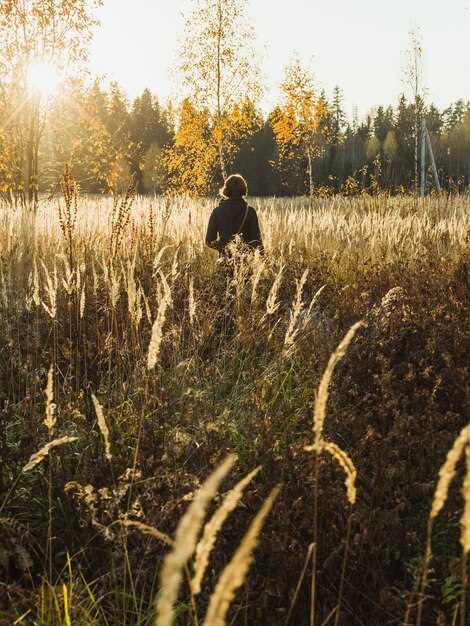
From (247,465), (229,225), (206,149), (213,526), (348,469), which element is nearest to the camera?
(213,526)

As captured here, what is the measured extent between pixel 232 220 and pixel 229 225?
0.26 ft

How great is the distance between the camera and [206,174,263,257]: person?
743 cm

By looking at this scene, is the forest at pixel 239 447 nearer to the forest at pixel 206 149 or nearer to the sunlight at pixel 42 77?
the forest at pixel 206 149

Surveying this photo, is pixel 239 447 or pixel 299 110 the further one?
pixel 299 110

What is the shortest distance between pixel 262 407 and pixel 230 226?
4734 millimetres

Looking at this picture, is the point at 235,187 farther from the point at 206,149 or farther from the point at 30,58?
the point at 206,149

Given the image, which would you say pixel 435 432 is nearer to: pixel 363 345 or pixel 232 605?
pixel 363 345

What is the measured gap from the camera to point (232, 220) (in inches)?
294

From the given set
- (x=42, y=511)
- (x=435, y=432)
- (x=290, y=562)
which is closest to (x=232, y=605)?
(x=290, y=562)

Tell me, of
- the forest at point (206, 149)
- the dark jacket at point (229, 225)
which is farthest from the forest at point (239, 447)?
the forest at point (206, 149)

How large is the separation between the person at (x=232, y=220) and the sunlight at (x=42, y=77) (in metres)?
6.03

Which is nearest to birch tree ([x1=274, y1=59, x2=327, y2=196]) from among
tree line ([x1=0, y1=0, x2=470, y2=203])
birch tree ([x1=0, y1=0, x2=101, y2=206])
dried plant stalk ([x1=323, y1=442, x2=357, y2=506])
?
tree line ([x1=0, y1=0, x2=470, y2=203])

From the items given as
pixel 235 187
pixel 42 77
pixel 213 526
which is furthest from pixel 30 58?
pixel 213 526

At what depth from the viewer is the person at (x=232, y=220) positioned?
24.4ft
